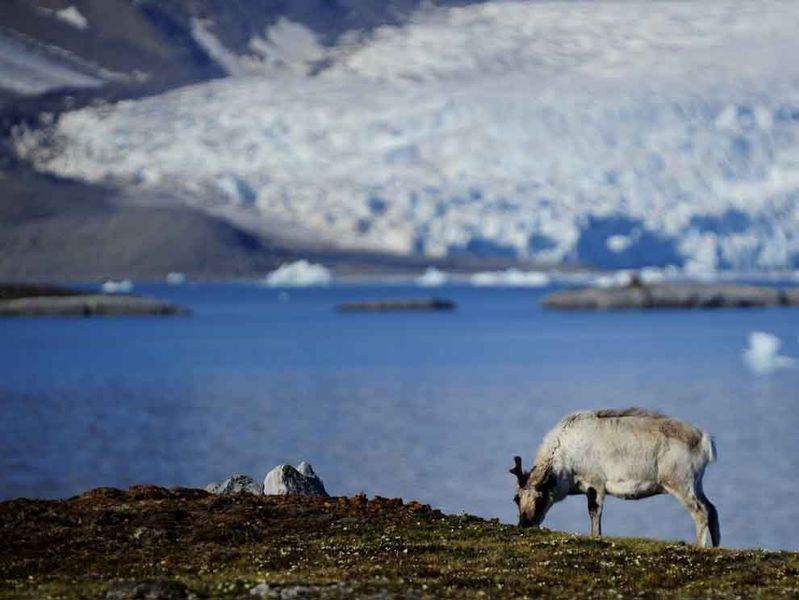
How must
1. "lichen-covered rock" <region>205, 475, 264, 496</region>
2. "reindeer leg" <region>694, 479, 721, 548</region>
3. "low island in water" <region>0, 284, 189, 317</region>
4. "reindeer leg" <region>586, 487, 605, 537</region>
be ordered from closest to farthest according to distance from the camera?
1. "reindeer leg" <region>694, 479, 721, 548</region>
2. "reindeer leg" <region>586, 487, 605, 537</region>
3. "lichen-covered rock" <region>205, 475, 264, 496</region>
4. "low island in water" <region>0, 284, 189, 317</region>

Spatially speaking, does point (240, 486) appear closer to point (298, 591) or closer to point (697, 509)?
point (697, 509)

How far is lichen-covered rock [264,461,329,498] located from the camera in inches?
1072

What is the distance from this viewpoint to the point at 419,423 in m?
68.4

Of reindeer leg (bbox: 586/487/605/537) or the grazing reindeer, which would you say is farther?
reindeer leg (bbox: 586/487/605/537)

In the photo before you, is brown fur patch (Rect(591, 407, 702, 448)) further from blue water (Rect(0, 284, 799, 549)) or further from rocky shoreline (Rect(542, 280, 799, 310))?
rocky shoreline (Rect(542, 280, 799, 310))

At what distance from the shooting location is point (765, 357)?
109 meters

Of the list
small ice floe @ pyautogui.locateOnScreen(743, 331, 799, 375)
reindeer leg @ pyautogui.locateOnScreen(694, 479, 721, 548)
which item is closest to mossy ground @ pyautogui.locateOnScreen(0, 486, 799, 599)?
reindeer leg @ pyautogui.locateOnScreen(694, 479, 721, 548)

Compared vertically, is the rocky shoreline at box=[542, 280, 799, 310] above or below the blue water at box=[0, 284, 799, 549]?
above

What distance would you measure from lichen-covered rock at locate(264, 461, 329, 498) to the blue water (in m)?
13.2

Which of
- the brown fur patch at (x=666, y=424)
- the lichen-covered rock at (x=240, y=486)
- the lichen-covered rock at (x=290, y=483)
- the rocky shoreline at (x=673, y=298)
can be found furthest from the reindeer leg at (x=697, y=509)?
the rocky shoreline at (x=673, y=298)

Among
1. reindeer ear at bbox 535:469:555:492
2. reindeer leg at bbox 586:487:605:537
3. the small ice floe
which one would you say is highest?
the small ice floe

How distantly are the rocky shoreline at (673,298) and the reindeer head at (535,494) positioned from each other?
17138 centimetres

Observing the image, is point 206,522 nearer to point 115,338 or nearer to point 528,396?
point 528,396

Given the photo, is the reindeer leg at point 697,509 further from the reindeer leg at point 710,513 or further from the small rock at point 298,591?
the small rock at point 298,591
